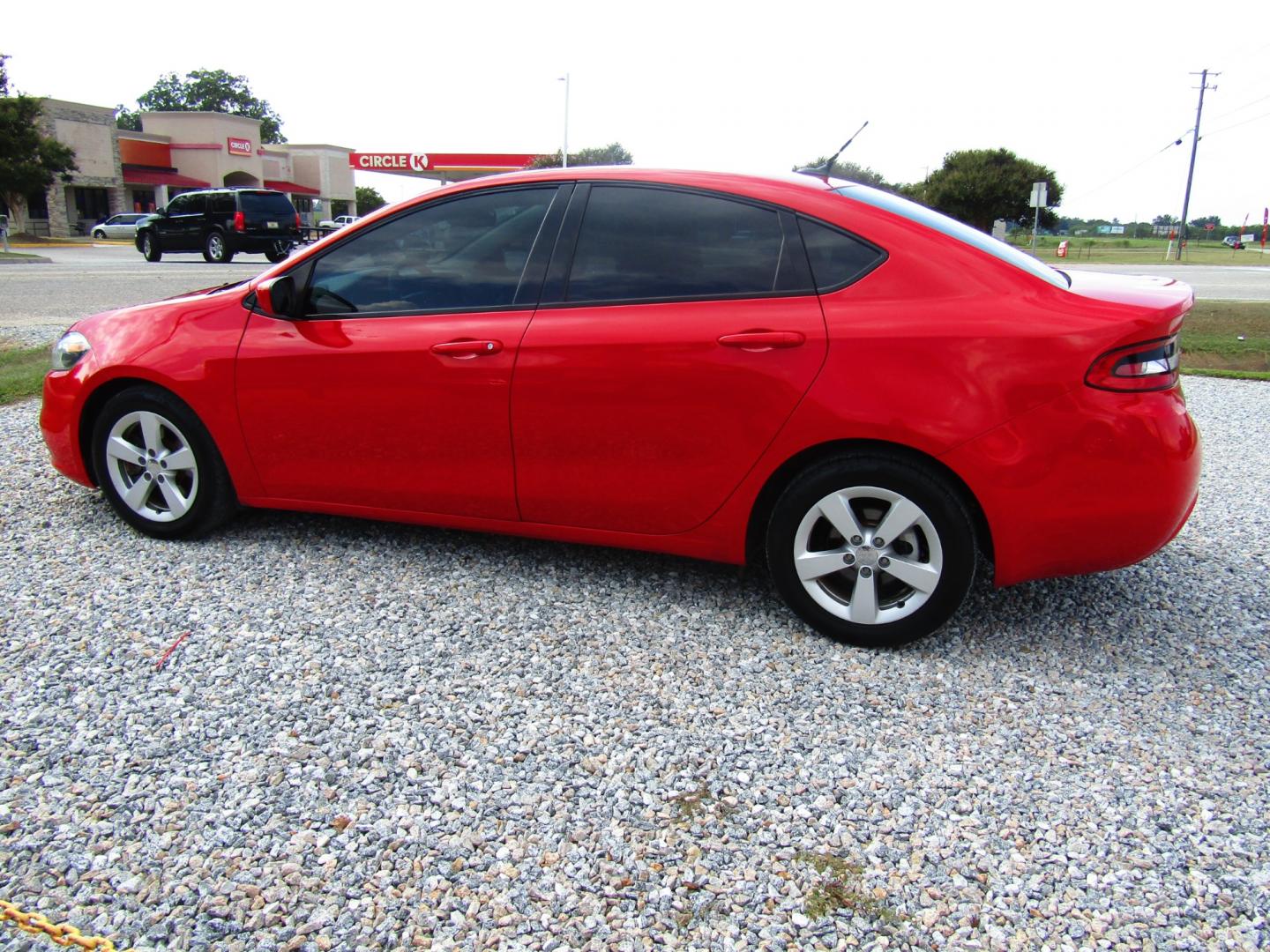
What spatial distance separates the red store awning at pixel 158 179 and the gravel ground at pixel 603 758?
185 feet

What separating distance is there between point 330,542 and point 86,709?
149 cm

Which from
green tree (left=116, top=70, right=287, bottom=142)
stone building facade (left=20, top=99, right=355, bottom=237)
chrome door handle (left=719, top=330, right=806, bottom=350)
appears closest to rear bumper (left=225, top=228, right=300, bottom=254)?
chrome door handle (left=719, top=330, right=806, bottom=350)

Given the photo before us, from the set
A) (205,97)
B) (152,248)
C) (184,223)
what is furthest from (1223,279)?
(205,97)

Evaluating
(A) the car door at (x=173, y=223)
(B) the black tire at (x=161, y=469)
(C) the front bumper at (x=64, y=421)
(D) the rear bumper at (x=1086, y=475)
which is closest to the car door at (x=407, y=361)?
(B) the black tire at (x=161, y=469)

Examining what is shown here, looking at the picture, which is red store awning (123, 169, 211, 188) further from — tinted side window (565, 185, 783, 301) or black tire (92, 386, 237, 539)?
tinted side window (565, 185, 783, 301)

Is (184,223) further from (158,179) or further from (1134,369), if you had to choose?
(158,179)

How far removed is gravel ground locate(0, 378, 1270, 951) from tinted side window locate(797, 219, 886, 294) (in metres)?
1.29

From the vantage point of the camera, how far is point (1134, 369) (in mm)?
3047

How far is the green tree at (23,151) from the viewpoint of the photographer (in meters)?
35.8

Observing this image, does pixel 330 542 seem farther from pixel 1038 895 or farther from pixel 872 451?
pixel 1038 895

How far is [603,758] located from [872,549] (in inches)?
46.9

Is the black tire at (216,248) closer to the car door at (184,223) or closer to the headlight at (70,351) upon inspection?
the car door at (184,223)

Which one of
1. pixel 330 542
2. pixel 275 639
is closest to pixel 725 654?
pixel 275 639

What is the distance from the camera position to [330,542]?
432 cm
